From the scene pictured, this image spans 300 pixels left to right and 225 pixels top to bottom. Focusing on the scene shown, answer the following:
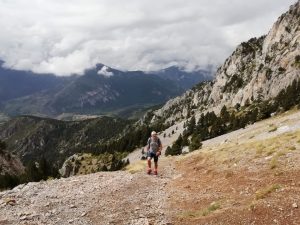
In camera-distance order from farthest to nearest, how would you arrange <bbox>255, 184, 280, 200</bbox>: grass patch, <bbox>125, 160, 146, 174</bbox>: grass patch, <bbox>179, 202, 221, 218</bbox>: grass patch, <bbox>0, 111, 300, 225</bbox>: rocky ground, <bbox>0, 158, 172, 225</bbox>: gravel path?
<bbox>125, 160, 146, 174</bbox>: grass patch → <bbox>0, 158, 172, 225</bbox>: gravel path → <bbox>255, 184, 280, 200</bbox>: grass patch → <bbox>179, 202, 221, 218</bbox>: grass patch → <bbox>0, 111, 300, 225</bbox>: rocky ground

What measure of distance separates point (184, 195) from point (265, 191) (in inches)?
256

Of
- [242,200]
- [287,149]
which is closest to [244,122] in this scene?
[287,149]

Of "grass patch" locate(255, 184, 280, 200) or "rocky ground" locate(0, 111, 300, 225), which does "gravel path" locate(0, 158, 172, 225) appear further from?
"grass patch" locate(255, 184, 280, 200)

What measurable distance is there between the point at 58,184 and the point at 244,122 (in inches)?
5833

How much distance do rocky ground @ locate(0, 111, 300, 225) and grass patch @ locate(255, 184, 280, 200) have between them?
0.20 feet

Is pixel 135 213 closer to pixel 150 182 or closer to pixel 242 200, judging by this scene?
pixel 242 200

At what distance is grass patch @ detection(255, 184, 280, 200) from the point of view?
26.0 metres

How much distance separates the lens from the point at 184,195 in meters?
31.1

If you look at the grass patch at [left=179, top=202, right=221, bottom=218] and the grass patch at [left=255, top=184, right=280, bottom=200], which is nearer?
the grass patch at [left=179, top=202, right=221, bottom=218]

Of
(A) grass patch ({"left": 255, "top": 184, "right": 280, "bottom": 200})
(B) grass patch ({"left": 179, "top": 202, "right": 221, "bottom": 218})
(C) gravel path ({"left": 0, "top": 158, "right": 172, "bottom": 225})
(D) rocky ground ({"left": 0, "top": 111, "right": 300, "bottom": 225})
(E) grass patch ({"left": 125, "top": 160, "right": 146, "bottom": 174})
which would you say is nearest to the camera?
(D) rocky ground ({"left": 0, "top": 111, "right": 300, "bottom": 225})

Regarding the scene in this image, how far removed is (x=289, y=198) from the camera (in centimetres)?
2492

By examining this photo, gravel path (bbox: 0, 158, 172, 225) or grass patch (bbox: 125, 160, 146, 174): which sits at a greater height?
grass patch (bbox: 125, 160, 146, 174)

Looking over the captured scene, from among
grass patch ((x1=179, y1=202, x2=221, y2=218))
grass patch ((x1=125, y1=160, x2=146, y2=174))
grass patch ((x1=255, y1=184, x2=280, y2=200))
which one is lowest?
grass patch ((x1=179, y1=202, x2=221, y2=218))

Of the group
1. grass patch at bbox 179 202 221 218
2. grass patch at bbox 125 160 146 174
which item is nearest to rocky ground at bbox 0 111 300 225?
grass patch at bbox 179 202 221 218
